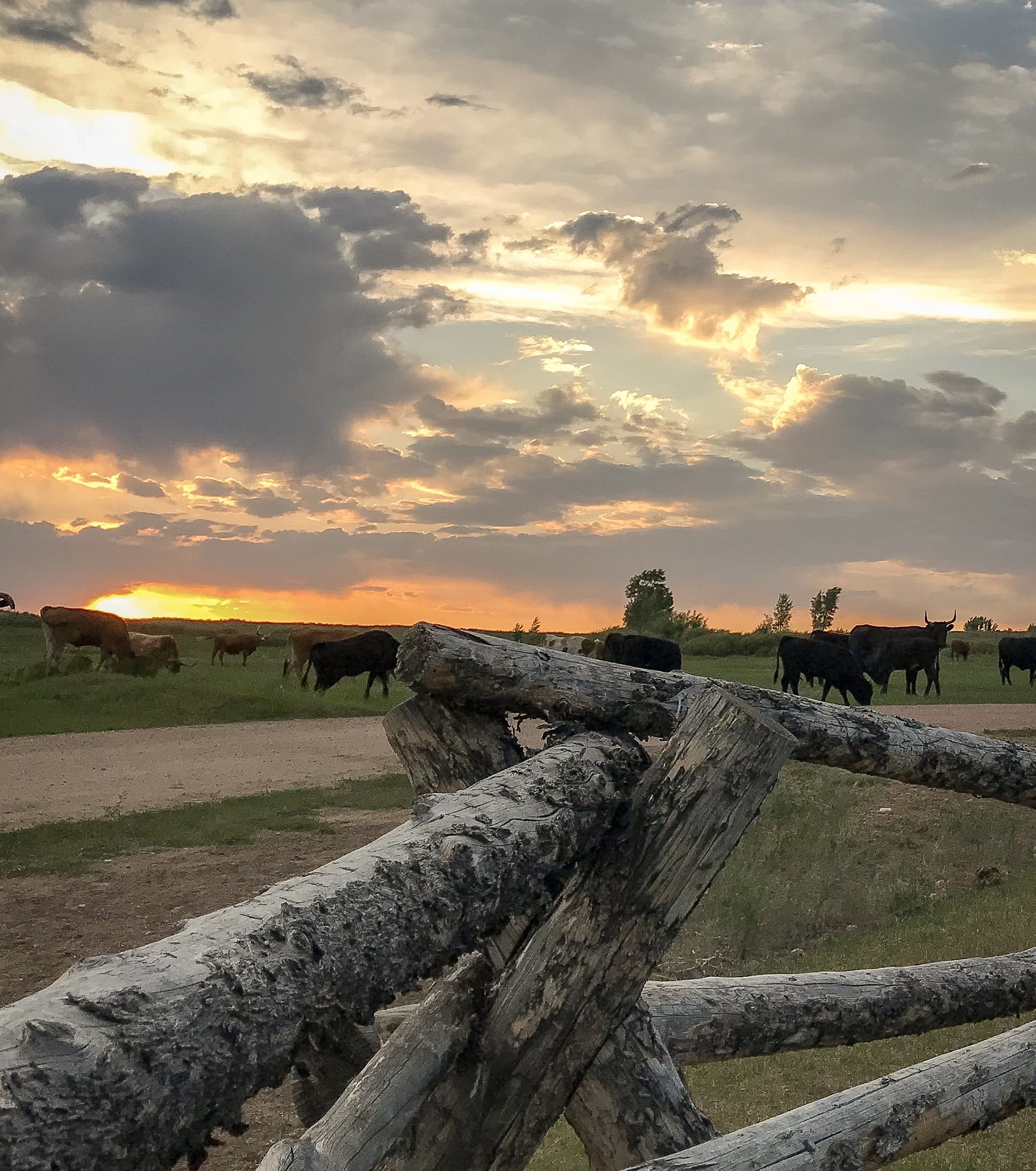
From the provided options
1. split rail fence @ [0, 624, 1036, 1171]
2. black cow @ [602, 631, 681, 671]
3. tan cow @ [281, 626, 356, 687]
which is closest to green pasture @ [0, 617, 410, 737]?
tan cow @ [281, 626, 356, 687]

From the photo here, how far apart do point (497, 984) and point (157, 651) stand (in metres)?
25.2

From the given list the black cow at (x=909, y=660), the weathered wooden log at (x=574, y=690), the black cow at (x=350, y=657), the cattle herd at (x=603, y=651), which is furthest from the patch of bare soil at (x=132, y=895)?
the black cow at (x=909, y=660)

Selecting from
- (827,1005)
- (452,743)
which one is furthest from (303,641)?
(452,743)

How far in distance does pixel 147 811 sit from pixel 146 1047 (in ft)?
33.8

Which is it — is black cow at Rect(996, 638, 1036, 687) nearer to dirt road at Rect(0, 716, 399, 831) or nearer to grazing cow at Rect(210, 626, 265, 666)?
dirt road at Rect(0, 716, 399, 831)

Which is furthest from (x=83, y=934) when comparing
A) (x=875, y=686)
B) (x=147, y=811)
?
(x=875, y=686)

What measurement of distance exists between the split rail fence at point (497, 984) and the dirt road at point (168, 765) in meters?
9.36

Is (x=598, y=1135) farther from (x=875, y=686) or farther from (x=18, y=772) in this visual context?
(x=875, y=686)

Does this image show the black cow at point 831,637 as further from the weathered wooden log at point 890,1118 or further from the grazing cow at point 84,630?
the weathered wooden log at point 890,1118

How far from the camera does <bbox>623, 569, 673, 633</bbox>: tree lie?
49.8 meters

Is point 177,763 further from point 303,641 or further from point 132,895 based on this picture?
point 303,641

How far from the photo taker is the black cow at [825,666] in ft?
71.9

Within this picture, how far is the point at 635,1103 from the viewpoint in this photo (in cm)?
233

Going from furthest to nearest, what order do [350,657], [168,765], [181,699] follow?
[350,657]
[181,699]
[168,765]
